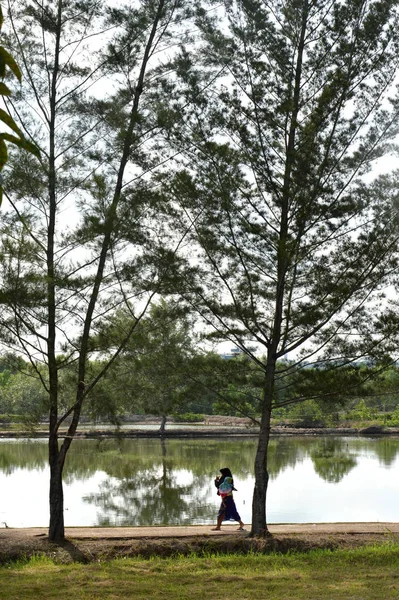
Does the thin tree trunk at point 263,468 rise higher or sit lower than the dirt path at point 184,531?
higher

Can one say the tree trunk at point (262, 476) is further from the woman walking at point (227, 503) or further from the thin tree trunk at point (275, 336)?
the woman walking at point (227, 503)

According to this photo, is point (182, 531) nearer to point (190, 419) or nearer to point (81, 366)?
point (81, 366)

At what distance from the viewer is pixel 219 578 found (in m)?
7.73

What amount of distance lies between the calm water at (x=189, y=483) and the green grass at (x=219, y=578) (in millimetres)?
3488

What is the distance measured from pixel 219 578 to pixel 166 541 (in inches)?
94.9

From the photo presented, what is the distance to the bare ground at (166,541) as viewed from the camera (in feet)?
31.0

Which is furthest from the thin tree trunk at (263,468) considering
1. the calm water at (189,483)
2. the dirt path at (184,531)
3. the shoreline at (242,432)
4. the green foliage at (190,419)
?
the green foliage at (190,419)

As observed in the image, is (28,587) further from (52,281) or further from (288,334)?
(288,334)

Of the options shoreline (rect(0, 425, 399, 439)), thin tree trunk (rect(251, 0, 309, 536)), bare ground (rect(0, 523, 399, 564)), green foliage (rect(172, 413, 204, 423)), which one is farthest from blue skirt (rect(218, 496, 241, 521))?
green foliage (rect(172, 413, 204, 423))

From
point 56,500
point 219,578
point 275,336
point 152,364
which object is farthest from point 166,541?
point 275,336

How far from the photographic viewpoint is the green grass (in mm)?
6988

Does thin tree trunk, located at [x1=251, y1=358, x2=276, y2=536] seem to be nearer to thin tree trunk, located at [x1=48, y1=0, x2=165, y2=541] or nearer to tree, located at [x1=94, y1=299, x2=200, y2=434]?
tree, located at [x1=94, y1=299, x2=200, y2=434]

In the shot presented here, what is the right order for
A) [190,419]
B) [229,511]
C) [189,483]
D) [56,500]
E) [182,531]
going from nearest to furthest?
[56,500] < [182,531] < [229,511] < [189,483] < [190,419]

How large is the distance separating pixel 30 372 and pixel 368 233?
556 centimetres
